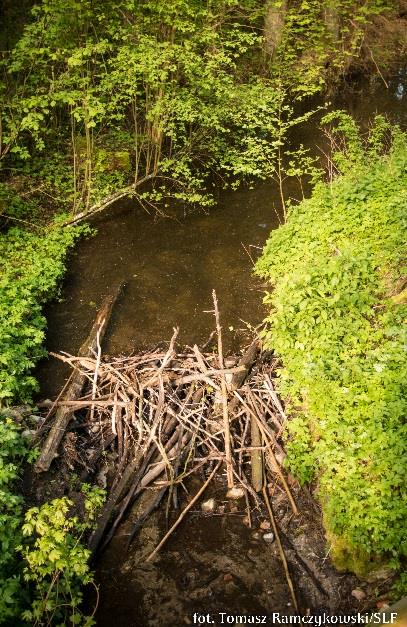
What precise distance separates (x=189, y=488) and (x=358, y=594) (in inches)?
89.2

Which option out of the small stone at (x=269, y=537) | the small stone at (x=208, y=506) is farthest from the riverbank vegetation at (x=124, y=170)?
the small stone at (x=208, y=506)

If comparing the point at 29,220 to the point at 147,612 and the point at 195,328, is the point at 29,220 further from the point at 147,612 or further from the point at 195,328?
the point at 147,612

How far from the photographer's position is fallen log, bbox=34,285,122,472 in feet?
19.7

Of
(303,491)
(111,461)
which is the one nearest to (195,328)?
(111,461)

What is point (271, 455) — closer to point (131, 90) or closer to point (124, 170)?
point (131, 90)

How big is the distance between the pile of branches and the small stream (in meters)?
0.46

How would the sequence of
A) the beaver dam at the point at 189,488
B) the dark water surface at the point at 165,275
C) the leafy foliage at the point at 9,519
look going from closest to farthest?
1. the leafy foliage at the point at 9,519
2. the beaver dam at the point at 189,488
3. the dark water surface at the point at 165,275

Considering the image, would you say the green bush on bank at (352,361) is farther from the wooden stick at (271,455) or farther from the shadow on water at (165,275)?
the shadow on water at (165,275)

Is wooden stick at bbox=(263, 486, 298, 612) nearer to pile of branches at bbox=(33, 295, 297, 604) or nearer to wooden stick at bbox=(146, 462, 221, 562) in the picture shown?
pile of branches at bbox=(33, 295, 297, 604)

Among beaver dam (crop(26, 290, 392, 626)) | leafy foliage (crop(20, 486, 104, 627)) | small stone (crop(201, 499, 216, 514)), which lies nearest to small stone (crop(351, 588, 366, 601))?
beaver dam (crop(26, 290, 392, 626))

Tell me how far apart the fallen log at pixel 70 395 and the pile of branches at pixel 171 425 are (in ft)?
0.17

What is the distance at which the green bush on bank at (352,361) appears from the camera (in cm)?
493

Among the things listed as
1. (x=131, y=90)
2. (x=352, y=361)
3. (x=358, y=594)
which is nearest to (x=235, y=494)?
(x=358, y=594)

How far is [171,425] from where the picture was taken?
21.5 ft
